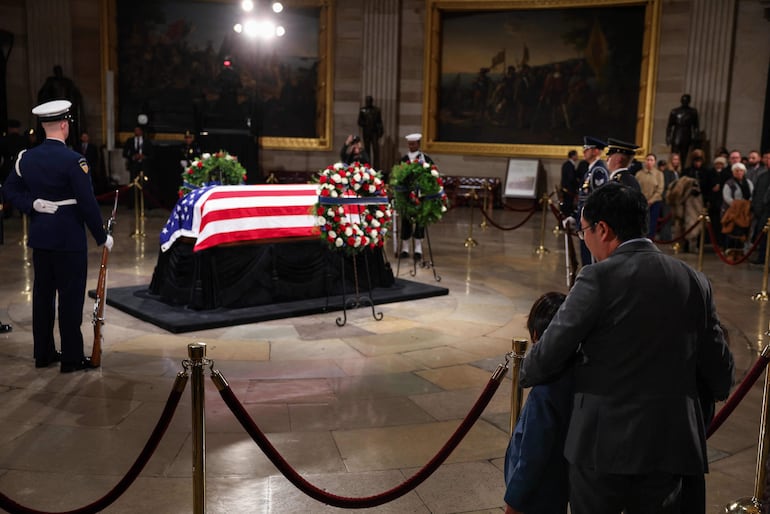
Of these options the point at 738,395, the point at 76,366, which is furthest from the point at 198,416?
the point at 76,366

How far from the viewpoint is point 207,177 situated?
9844 millimetres

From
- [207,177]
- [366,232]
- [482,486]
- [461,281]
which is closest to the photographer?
[482,486]

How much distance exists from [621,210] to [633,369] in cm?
50

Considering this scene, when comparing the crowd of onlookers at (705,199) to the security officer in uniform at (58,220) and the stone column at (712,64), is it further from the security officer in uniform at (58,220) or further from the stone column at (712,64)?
the security officer in uniform at (58,220)

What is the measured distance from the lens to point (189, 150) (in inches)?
690

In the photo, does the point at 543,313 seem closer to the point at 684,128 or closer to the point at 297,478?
the point at 297,478

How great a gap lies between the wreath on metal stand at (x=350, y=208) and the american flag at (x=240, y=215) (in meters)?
0.39

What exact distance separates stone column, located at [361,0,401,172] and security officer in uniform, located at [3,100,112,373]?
14648 millimetres

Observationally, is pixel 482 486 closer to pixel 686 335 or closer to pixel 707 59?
pixel 686 335

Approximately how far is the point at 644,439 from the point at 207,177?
8107 mm

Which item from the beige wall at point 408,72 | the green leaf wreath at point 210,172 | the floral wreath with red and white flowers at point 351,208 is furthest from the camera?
the beige wall at point 408,72

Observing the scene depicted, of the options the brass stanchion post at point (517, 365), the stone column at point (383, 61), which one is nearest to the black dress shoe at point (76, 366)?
the brass stanchion post at point (517, 365)

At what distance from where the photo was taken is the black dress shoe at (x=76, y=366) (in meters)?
6.27

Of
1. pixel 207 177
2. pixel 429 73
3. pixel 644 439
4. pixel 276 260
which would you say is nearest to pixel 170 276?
pixel 276 260
